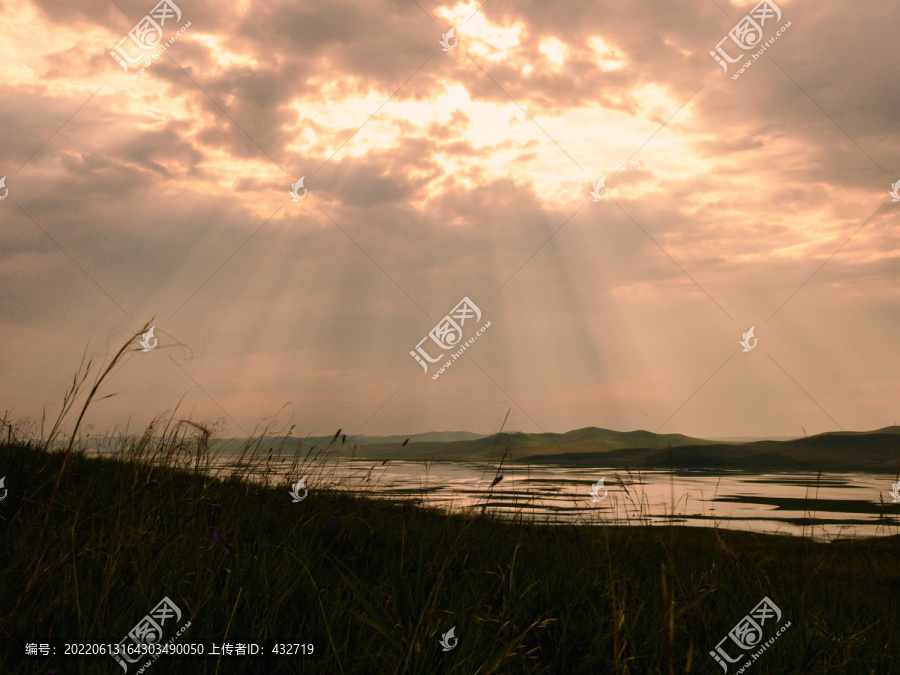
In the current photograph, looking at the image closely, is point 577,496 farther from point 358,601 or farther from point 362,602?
point 362,602

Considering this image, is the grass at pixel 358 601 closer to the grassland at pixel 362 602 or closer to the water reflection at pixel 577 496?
the grassland at pixel 362 602

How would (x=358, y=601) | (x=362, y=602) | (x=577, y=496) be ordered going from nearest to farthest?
(x=362, y=602) < (x=358, y=601) < (x=577, y=496)

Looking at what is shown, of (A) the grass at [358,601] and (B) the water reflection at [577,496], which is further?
(B) the water reflection at [577,496]

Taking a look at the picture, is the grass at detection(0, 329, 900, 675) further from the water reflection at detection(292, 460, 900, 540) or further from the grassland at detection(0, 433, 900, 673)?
the water reflection at detection(292, 460, 900, 540)

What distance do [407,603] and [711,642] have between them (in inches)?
57.2

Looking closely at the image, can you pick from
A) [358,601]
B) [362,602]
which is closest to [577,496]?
[358,601]

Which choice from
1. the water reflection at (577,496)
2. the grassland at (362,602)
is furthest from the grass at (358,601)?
the water reflection at (577,496)

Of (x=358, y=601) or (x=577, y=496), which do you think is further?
(x=577, y=496)

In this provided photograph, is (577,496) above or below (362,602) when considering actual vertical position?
above

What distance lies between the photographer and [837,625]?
118 inches

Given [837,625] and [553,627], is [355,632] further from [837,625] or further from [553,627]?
[837,625]

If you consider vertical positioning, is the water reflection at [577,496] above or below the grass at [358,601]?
above

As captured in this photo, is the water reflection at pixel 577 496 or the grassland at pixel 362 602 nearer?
the grassland at pixel 362 602

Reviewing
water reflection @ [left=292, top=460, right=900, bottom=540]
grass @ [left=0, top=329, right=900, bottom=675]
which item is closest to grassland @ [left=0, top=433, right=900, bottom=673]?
grass @ [left=0, top=329, right=900, bottom=675]
